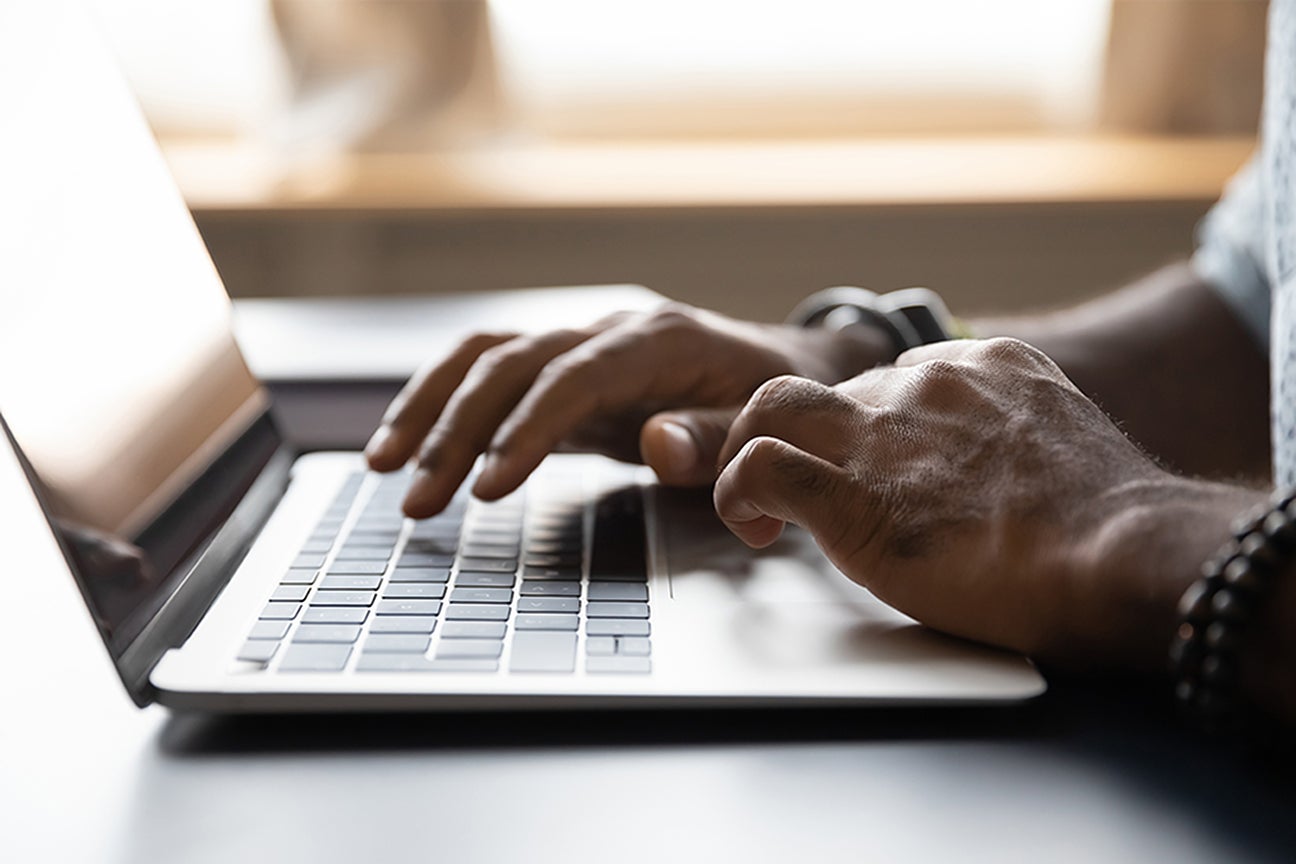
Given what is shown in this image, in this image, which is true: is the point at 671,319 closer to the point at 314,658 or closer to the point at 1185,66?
the point at 314,658

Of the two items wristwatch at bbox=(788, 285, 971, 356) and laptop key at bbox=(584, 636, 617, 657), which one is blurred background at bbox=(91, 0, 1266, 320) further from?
laptop key at bbox=(584, 636, 617, 657)

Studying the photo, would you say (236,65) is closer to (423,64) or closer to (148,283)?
(423,64)

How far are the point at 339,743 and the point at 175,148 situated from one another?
1233 millimetres

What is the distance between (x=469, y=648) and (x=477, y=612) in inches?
1.3

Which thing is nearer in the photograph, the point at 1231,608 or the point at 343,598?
the point at 1231,608

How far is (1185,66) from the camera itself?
55.9 inches

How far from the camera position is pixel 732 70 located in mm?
1395

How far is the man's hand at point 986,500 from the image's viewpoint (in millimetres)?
358

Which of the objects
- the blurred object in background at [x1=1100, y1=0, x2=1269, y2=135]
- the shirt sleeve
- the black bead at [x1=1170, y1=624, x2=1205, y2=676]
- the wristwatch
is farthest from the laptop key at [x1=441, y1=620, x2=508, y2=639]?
the blurred object in background at [x1=1100, y1=0, x2=1269, y2=135]

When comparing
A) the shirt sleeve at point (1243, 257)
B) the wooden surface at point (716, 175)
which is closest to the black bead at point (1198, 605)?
the shirt sleeve at point (1243, 257)

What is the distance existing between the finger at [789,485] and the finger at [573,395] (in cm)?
14

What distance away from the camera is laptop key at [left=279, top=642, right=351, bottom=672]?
37cm

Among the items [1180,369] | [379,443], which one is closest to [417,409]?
[379,443]

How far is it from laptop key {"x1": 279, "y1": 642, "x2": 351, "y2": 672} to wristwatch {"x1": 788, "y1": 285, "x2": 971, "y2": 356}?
0.37 metres
